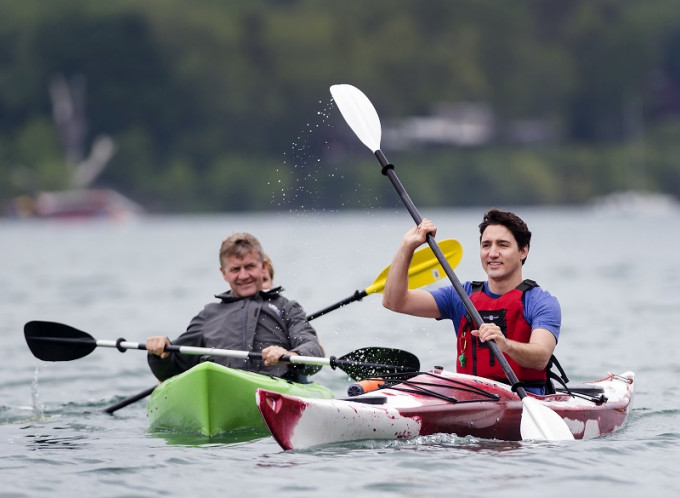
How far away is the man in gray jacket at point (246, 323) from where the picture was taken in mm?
9117

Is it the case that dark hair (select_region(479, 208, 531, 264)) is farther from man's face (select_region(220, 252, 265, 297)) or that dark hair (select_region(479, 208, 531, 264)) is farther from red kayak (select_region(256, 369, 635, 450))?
man's face (select_region(220, 252, 265, 297))

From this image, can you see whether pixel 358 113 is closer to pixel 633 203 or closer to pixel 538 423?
pixel 538 423

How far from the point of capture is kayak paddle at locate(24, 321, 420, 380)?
28.5 ft

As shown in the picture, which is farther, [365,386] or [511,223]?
[365,386]

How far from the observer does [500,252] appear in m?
8.10

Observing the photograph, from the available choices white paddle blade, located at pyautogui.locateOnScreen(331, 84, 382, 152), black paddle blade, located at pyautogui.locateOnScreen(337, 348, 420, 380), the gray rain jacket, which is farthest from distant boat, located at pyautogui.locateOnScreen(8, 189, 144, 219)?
black paddle blade, located at pyautogui.locateOnScreen(337, 348, 420, 380)

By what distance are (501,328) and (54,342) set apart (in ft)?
10.9

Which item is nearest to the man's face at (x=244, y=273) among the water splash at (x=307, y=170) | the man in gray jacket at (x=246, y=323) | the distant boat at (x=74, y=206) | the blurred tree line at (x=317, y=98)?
the man in gray jacket at (x=246, y=323)

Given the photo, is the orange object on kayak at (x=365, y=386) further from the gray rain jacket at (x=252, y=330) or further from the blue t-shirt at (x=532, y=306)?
the blue t-shirt at (x=532, y=306)

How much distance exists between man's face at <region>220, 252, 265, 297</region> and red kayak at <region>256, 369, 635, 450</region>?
142 cm

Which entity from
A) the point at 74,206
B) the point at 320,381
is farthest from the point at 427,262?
the point at 74,206

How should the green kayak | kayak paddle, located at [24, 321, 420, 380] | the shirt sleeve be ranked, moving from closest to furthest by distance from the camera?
the shirt sleeve, the green kayak, kayak paddle, located at [24, 321, 420, 380]

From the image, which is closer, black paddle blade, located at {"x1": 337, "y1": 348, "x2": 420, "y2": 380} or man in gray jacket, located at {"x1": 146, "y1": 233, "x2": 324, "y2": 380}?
black paddle blade, located at {"x1": 337, "y1": 348, "x2": 420, "y2": 380}

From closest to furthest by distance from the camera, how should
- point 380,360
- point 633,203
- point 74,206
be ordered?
1. point 380,360
2. point 74,206
3. point 633,203
